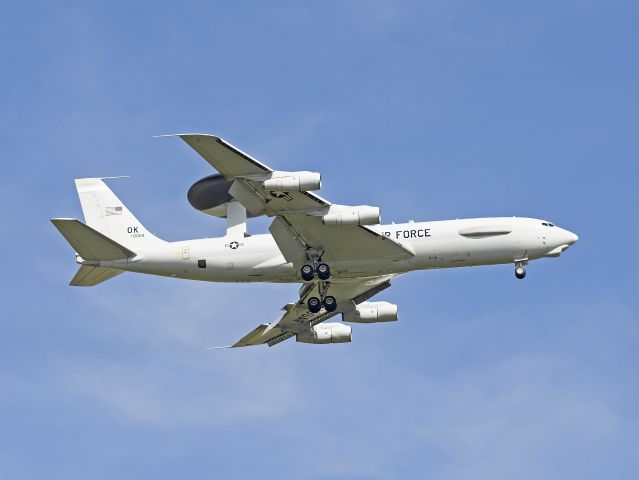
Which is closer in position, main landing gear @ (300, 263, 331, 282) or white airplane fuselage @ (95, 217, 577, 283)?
main landing gear @ (300, 263, 331, 282)

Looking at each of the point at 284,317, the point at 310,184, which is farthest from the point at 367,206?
the point at 284,317

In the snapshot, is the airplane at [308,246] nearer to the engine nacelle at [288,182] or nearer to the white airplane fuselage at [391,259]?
the white airplane fuselage at [391,259]

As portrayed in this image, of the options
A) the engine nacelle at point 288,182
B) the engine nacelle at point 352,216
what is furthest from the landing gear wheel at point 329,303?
the engine nacelle at point 288,182

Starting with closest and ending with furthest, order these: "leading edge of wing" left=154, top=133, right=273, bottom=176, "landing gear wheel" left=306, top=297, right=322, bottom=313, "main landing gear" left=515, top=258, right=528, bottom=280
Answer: "leading edge of wing" left=154, top=133, right=273, bottom=176 → "main landing gear" left=515, top=258, right=528, bottom=280 → "landing gear wheel" left=306, top=297, right=322, bottom=313

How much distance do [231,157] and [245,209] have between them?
953 centimetres

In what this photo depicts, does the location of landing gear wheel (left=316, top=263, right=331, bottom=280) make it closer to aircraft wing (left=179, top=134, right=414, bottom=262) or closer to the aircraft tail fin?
aircraft wing (left=179, top=134, right=414, bottom=262)

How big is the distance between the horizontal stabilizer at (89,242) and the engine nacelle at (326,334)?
14.4 m

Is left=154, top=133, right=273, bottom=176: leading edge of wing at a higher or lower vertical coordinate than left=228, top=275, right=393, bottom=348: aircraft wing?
higher

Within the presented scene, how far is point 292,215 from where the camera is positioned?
6788cm

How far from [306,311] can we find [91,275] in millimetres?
13912

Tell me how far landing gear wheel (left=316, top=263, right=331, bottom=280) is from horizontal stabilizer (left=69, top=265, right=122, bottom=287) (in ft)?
37.3

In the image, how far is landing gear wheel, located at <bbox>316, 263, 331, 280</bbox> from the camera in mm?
70375

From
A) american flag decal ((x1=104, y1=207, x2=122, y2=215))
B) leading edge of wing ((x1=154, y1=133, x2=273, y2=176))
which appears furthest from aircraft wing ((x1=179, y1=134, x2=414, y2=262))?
american flag decal ((x1=104, y1=207, x2=122, y2=215))

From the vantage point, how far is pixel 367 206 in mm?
67875
